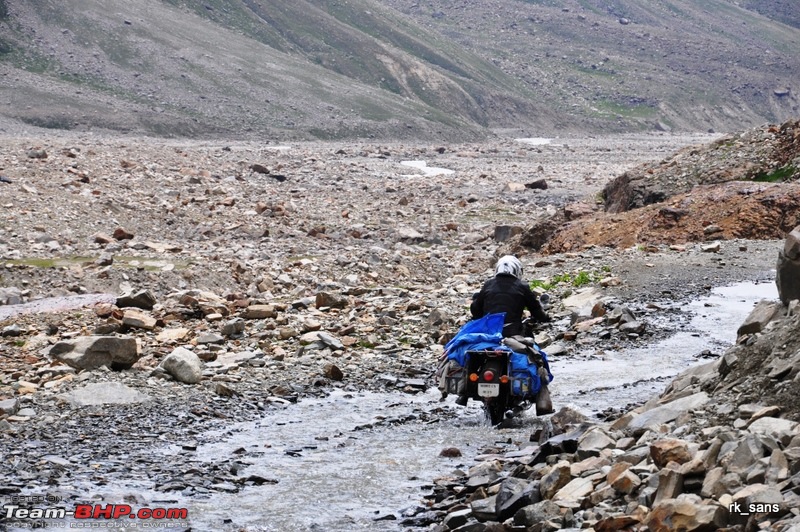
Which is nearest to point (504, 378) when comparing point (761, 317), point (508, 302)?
point (508, 302)

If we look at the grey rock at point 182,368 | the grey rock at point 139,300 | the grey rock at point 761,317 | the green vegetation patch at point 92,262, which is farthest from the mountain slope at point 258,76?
the grey rock at point 761,317

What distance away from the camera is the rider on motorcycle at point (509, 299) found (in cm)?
1209

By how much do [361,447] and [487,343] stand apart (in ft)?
6.06

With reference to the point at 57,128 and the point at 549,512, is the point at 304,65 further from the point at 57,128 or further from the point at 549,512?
the point at 549,512

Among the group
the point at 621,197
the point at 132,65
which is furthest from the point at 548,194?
the point at 132,65

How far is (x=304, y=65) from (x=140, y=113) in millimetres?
35028

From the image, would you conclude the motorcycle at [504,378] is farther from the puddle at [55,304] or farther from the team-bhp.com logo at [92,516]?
the puddle at [55,304]

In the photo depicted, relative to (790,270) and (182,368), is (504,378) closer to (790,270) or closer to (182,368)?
(790,270)

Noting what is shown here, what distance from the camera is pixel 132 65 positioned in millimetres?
107625

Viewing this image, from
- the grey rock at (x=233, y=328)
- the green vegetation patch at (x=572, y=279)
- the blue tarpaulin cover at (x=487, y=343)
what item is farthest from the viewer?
the green vegetation patch at (x=572, y=279)

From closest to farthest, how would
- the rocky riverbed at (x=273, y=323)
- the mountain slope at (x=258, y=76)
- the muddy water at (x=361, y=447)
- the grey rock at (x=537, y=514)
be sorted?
the grey rock at (x=537, y=514) → the rocky riverbed at (x=273, y=323) → the muddy water at (x=361, y=447) → the mountain slope at (x=258, y=76)

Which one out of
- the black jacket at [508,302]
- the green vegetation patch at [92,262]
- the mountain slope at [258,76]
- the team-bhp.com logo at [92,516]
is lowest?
the green vegetation patch at [92,262]

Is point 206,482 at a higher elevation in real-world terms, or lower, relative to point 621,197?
lower

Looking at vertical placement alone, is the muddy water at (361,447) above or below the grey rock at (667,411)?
below
